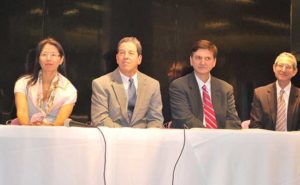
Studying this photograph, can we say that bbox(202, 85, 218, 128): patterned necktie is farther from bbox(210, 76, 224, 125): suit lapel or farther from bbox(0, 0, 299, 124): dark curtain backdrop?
bbox(0, 0, 299, 124): dark curtain backdrop

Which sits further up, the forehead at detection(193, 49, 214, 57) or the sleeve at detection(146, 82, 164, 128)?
the forehead at detection(193, 49, 214, 57)

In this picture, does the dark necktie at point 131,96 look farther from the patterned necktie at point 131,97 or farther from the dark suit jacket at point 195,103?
the dark suit jacket at point 195,103

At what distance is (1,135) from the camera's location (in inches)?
67.0

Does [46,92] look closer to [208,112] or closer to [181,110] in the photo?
[181,110]

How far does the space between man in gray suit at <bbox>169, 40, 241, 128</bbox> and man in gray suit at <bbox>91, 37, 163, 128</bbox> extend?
0.15 metres

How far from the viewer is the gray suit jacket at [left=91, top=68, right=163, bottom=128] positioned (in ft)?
10.4

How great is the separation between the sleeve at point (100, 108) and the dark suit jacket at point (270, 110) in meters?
1.23

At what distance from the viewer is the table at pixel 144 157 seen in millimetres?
1703

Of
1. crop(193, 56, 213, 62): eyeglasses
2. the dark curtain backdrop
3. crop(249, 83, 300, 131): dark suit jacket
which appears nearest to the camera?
crop(193, 56, 213, 62): eyeglasses

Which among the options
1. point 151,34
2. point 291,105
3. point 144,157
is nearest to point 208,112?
point 291,105

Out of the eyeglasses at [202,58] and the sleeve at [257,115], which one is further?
the sleeve at [257,115]

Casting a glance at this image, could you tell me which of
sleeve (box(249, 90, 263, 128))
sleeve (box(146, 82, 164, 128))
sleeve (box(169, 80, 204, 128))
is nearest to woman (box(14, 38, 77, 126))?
sleeve (box(146, 82, 164, 128))

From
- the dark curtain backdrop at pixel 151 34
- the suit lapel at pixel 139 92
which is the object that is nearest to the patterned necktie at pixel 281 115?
the dark curtain backdrop at pixel 151 34

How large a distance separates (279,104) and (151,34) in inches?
52.6
